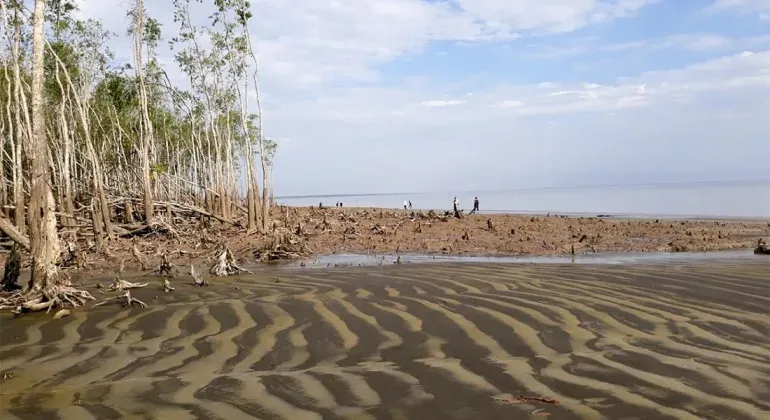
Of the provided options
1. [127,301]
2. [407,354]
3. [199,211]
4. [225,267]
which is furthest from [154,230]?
[407,354]

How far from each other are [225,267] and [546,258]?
6.78m

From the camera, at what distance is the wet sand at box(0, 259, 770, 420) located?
11.3 feet

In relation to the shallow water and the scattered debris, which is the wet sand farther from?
the shallow water

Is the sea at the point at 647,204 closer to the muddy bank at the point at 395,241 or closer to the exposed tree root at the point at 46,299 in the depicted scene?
the muddy bank at the point at 395,241

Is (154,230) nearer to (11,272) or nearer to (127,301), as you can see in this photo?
(11,272)

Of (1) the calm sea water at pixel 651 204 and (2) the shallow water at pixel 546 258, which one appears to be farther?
(1) the calm sea water at pixel 651 204

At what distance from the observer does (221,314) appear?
639 cm

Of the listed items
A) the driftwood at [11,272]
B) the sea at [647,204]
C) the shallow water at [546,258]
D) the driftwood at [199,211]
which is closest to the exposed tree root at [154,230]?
the driftwood at [199,211]

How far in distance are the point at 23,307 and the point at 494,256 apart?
367 inches

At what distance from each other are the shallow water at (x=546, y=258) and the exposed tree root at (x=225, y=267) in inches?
63.2

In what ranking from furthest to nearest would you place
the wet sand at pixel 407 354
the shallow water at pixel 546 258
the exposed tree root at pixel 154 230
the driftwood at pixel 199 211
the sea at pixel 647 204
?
1. the sea at pixel 647 204
2. the driftwood at pixel 199 211
3. the exposed tree root at pixel 154 230
4. the shallow water at pixel 546 258
5. the wet sand at pixel 407 354

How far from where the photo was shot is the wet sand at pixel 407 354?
344 centimetres

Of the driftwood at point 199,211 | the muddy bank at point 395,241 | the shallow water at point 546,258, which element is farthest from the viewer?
the driftwood at point 199,211

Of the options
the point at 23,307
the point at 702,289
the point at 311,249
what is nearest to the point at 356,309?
the point at 23,307
